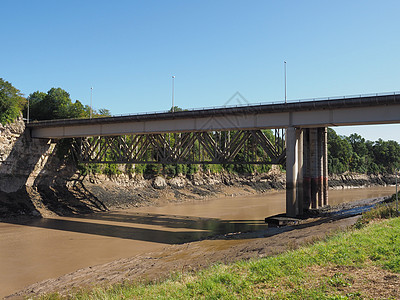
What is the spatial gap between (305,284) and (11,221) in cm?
3165

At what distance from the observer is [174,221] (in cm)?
3177

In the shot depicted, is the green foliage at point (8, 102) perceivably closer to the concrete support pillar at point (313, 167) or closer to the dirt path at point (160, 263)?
the dirt path at point (160, 263)

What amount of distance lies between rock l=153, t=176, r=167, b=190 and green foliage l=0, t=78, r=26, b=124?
23.7 metres

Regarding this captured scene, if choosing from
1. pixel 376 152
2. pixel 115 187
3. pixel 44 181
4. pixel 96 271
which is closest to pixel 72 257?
pixel 96 271

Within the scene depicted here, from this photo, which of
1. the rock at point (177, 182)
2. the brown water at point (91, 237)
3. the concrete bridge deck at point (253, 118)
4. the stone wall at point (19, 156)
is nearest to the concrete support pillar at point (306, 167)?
the brown water at point (91, 237)

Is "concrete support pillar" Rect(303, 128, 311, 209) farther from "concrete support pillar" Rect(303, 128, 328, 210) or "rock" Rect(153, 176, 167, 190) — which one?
"rock" Rect(153, 176, 167, 190)

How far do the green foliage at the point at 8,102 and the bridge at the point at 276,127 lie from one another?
2.71 meters

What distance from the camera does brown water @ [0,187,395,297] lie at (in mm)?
17062

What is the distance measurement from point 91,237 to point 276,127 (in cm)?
1785

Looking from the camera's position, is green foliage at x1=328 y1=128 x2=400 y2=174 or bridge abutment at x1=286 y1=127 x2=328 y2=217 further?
green foliage at x1=328 y1=128 x2=400 y2=174

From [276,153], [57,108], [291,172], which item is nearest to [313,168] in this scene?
[276,153]

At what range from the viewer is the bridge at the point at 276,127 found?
25781mm

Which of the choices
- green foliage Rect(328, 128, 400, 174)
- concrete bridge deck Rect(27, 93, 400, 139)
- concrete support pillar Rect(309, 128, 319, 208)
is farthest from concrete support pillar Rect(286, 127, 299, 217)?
green foliage Rect(328, 128, 400, 174)

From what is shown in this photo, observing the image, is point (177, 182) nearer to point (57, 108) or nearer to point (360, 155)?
point (57, 108)
